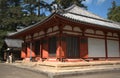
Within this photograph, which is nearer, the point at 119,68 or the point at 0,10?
the point at 119,68

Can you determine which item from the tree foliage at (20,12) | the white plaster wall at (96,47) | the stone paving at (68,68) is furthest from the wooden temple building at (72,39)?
the tree foliage at (20,12)

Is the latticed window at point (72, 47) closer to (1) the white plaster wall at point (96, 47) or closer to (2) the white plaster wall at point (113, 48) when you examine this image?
(1) the white plaster wall at point (96, 47)

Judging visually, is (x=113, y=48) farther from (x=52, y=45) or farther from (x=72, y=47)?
(x=52, y=45)

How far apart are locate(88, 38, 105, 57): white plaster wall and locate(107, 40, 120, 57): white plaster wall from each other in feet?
3.21

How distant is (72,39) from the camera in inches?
653

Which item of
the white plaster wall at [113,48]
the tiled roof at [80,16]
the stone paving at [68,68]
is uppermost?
the tiled roof at [80,16]

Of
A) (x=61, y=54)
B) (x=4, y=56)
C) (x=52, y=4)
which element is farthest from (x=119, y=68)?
(x=52, y=4)

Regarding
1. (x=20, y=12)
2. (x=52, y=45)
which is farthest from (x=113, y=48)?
(x=20, y=12)

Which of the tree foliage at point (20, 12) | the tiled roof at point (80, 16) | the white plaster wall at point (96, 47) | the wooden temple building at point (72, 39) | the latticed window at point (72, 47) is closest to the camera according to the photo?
the wooden temple building at point (72, 39)

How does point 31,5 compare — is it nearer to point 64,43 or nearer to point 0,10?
point 0,10

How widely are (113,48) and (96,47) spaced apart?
8.61 ft

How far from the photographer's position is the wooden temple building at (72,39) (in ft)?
51.1

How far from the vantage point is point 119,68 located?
635 inches

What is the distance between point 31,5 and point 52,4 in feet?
18.0
